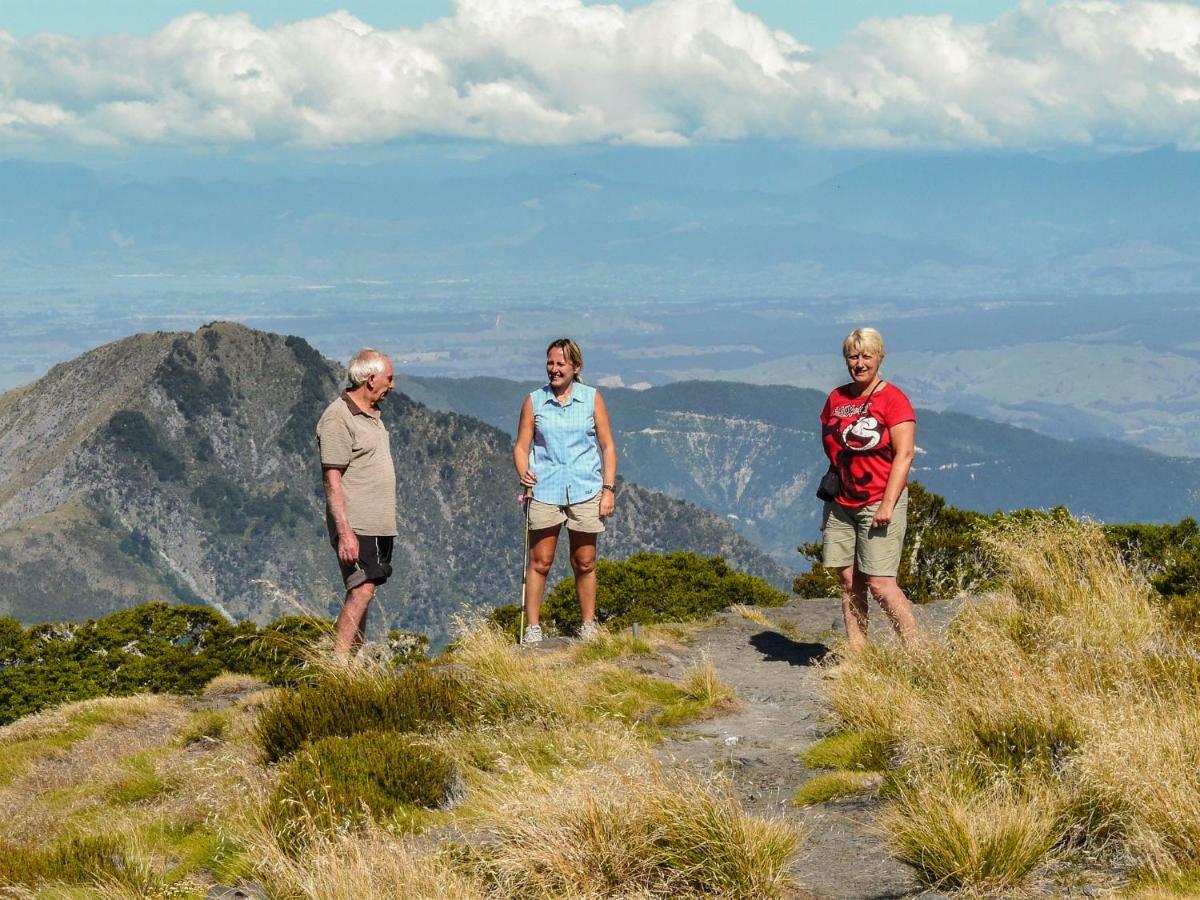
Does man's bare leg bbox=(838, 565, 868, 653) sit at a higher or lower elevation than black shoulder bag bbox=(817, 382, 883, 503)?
lower

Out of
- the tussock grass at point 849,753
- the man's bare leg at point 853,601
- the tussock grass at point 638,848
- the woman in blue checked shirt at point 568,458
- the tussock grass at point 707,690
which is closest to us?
the tussock grass at point 638,848

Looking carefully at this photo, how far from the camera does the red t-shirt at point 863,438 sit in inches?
351

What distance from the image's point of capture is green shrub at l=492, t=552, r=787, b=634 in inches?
701

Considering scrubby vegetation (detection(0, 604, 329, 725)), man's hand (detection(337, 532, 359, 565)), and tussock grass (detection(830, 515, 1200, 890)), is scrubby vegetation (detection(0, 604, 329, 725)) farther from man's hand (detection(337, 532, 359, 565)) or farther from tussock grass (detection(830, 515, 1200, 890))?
tussock grass (detection(830, 515, 1200, 890))

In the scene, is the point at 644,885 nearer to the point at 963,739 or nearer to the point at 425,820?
the point at 425,820

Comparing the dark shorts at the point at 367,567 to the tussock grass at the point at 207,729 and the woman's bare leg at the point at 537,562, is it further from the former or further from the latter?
the woman's bare leg at the point at 537,562

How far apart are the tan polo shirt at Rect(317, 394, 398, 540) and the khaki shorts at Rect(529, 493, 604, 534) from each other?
1.78m

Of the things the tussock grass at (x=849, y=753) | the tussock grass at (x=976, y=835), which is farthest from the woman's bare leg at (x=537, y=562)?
the tussock grass at (x=976, y=835)

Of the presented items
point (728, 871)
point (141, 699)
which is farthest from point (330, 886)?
point (141, 699)

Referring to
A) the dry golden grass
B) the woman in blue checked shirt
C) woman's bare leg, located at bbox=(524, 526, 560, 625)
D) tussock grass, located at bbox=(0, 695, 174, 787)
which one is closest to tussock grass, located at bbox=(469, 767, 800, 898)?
the woman in blue checked shirt

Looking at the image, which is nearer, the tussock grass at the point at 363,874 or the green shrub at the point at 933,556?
the tussock grass at the point at 363,874

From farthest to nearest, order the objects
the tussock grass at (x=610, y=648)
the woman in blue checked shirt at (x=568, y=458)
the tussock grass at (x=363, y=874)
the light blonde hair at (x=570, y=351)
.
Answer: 1. the woman in blue checked shirt at (x=568, y=458)
2. the tussock grass at (x=610, y=648)
3. the light blonde hair at (x=570, y=351)
4. the tussock grass at (x=363, y=874)

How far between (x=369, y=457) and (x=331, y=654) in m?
1.56

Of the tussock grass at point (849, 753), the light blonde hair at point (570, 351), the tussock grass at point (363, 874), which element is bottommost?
the tussock grass at point (849, 753)
